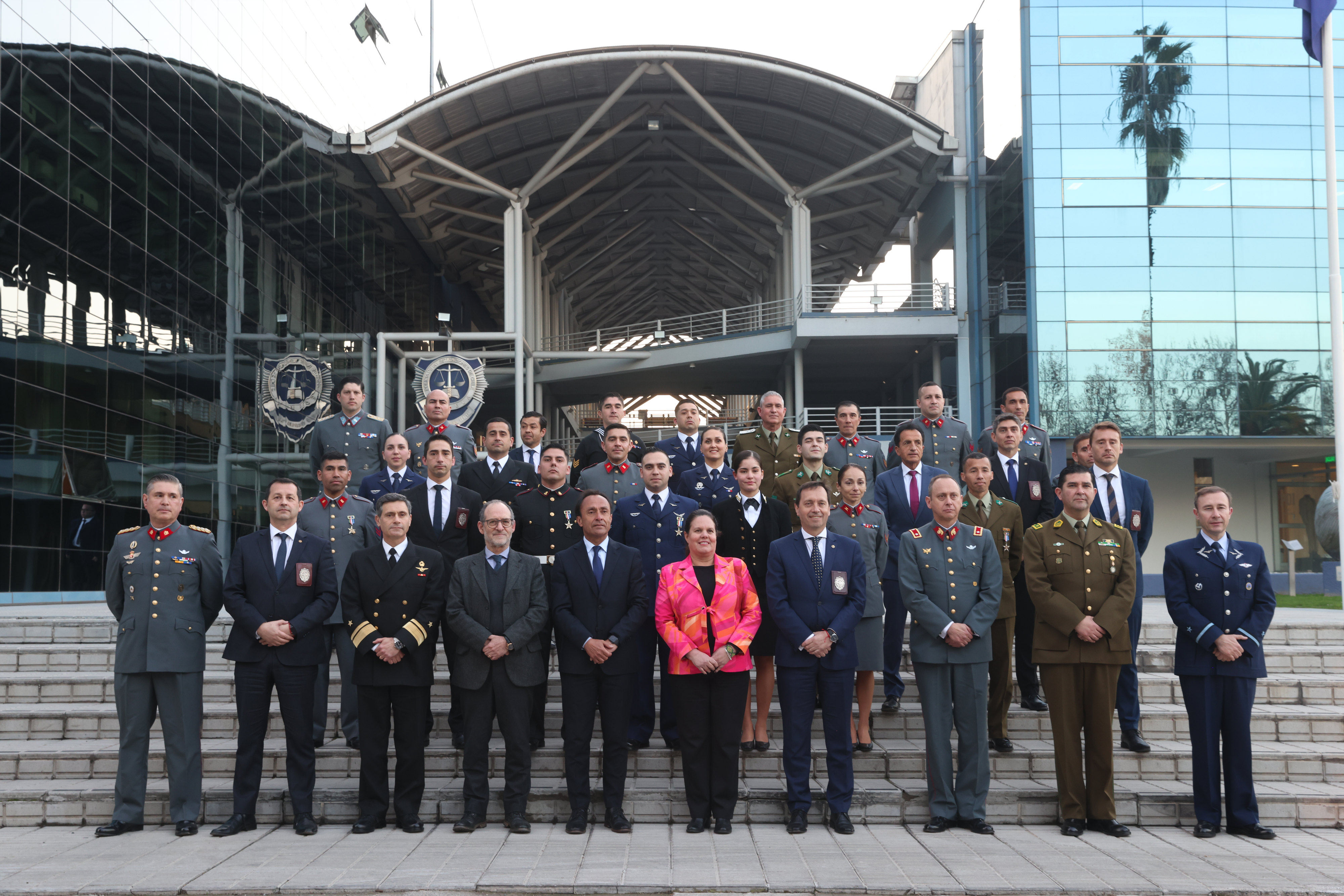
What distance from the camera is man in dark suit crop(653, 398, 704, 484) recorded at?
8.34 meters

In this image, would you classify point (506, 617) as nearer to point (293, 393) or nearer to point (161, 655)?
point (161, 655)

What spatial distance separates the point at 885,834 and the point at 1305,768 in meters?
2.89

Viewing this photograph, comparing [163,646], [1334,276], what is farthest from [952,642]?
[1334,276]

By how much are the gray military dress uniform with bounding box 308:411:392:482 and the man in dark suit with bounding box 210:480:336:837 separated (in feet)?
7.50

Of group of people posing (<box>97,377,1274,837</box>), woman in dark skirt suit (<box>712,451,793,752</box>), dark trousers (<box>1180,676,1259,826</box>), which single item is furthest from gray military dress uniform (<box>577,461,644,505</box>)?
dark trousers (<box>1180,676,1259,826</box>)

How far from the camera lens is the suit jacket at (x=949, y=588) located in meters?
6.20

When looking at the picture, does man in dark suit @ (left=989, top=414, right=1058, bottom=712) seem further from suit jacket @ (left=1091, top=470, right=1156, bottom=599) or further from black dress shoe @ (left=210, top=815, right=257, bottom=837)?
black dress shoe @ (left=210, top=815, right=257, bottom=837)

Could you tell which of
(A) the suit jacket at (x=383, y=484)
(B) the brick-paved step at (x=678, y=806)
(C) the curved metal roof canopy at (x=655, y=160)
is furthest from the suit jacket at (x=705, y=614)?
(C) the curved metal roof canopy at (x=655, y=160)

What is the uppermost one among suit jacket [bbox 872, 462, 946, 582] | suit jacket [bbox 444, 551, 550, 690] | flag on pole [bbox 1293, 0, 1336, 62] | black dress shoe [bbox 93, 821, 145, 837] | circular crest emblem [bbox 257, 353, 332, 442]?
flag on pole [bbox 1293, 0, 1336, 62]

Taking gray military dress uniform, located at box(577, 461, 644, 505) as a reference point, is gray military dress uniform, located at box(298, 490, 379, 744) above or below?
below

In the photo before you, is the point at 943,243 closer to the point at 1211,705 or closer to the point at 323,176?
the point at 323,176

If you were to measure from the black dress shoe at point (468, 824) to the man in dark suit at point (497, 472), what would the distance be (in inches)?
101

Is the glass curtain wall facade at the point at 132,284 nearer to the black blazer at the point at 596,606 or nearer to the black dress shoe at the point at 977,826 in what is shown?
the black blazer at the point at 596,606

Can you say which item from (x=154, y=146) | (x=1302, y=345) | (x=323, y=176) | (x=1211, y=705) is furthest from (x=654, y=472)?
(x=1302, y=345)
